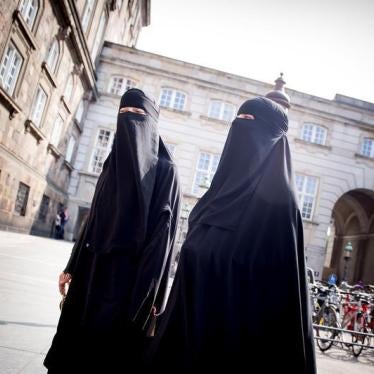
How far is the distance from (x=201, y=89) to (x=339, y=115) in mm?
8404

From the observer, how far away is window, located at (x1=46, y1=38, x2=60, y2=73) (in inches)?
560

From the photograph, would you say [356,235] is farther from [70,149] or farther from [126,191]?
[126,191]

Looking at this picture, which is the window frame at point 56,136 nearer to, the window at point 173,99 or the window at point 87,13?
the window at point 87,13

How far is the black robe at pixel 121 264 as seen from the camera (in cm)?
242

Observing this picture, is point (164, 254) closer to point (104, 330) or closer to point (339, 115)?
point (104, 330)

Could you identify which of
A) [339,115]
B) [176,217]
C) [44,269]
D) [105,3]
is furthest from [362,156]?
[176,217]

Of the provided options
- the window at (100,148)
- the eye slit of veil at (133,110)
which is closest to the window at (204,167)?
the window at (100,148)

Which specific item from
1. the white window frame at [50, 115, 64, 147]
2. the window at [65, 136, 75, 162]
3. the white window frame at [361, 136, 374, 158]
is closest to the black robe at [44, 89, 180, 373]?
the white window frame at [50, 115, 64, 147]

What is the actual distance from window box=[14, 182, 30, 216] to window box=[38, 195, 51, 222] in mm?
2186

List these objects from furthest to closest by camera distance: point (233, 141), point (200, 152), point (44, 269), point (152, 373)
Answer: point (200, 152) < point (44, 269) < point (233, 141) < point (152, 373)

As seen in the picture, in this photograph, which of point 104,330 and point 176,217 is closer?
point 104,330

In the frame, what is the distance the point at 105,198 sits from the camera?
2703 mm

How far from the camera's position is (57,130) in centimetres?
1741

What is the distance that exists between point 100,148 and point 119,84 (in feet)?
12.9
